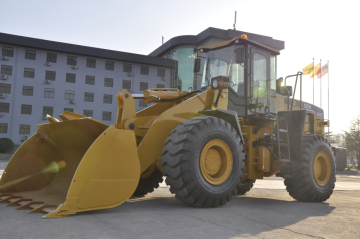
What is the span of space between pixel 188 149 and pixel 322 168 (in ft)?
14.3

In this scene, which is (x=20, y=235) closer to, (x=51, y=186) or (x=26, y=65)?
(x=51, y=186)

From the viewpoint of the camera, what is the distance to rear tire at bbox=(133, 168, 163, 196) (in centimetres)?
667

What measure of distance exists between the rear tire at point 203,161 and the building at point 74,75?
30755mm

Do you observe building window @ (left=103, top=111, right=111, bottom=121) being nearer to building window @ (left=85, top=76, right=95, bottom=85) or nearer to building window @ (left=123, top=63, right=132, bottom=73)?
building window @ (left=85, top=76, right=95, bottom=85)

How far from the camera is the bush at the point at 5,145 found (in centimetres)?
3462

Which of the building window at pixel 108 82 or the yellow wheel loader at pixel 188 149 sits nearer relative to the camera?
the yellow wheel loader at pixel 188 149

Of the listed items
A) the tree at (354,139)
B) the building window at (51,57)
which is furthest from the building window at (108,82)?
the tree at (354,139)

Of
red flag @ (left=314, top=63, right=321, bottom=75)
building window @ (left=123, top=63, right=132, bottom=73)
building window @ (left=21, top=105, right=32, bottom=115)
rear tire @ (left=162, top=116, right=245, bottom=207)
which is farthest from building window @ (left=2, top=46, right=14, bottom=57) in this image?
rear tire @ (left=162, top=116, right=245, bottom=207)

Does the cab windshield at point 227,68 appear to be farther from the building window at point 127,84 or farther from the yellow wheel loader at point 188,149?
the building window at point 127,84

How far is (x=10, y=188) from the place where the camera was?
5422 millimetres

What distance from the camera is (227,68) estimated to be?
659 cm

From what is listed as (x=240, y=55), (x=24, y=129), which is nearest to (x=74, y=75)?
(x=24, y=129)

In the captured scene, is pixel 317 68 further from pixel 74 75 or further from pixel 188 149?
pixel 188 149

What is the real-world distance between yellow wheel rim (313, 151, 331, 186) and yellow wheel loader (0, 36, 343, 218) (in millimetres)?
23
